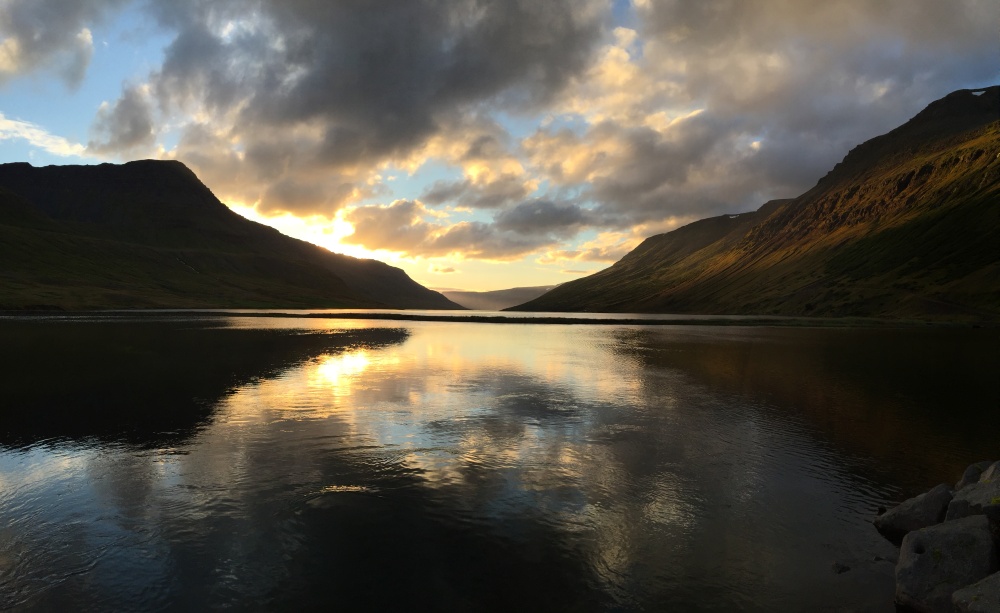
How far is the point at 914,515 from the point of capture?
44.2ft

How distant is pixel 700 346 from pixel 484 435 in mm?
56142

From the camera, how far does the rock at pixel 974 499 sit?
11.7 metres

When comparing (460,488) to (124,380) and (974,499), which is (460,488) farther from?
(124,380)

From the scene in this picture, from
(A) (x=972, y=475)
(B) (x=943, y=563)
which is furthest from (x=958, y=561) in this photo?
(A) (x=972, y=475)

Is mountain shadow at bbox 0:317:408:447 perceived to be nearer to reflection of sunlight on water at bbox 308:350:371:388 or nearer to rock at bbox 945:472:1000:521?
reflection of sunlight on water at bbox 308:350:371:388

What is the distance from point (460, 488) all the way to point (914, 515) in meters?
12.8

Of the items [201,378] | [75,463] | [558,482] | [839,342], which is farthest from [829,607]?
[839,342]

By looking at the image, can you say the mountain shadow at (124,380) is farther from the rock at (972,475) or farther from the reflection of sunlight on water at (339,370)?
the rock at (972,475)

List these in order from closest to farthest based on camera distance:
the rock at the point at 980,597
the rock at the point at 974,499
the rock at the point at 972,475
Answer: the rock at the point at 980,597
the rock at the point at 974,499
the rock at the point at 972,475

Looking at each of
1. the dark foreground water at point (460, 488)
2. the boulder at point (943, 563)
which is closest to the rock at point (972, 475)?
the dark foreground water at point (460, 488)

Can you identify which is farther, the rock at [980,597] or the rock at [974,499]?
the rock at [974,499]

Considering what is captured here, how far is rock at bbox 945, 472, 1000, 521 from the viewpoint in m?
11.7

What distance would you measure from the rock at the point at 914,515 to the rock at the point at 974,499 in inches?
26.7

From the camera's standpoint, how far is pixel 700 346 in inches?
2800
